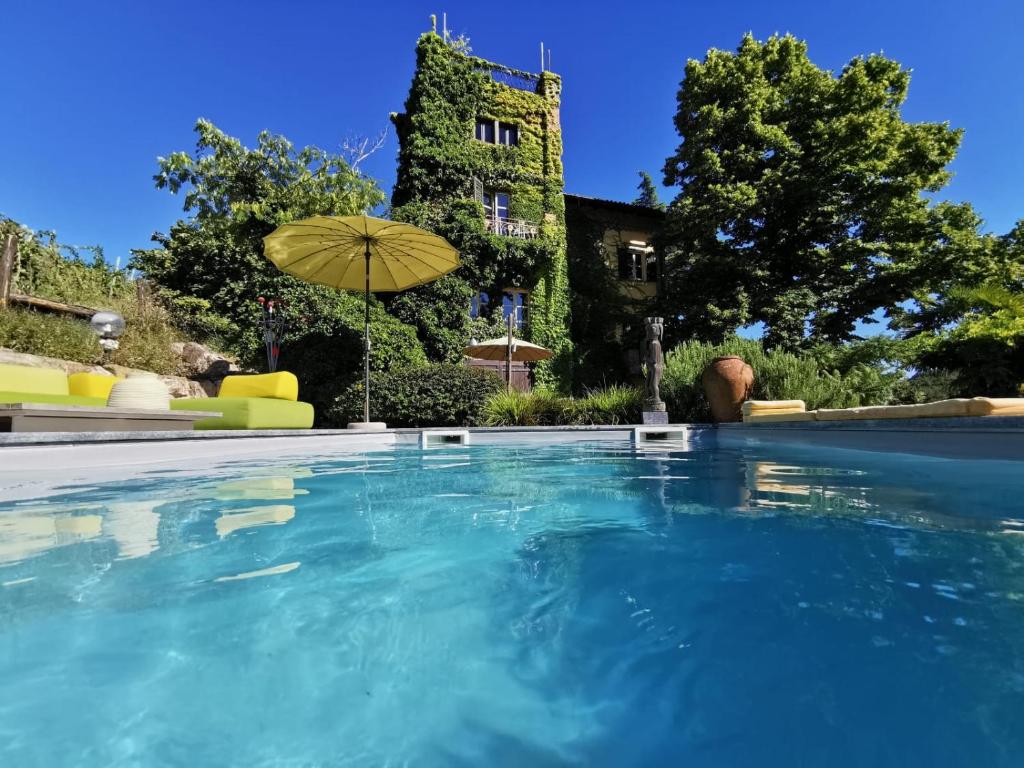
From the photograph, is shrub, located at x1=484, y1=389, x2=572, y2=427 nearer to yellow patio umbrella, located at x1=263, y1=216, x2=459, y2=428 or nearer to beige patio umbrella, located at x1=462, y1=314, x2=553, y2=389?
yellow patio umbrella, located at x1=263, y1=216, x2=459, y2=428

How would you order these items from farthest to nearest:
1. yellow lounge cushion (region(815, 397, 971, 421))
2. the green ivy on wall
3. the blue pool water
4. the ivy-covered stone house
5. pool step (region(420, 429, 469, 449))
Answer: the ivy-covered stone house, the green ivy on wall, pool step (region(420, 429, 469, 449)), yellow lounge cushion (region(815, 397, 971, 421)), the blue pool water

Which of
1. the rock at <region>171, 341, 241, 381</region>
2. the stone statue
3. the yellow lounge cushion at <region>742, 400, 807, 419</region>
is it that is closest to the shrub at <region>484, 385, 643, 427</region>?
the stone statue

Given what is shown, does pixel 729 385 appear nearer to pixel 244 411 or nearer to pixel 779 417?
pixel 779 417

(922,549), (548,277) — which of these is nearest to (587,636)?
(922,549)

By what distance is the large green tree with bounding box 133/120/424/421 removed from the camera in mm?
13740

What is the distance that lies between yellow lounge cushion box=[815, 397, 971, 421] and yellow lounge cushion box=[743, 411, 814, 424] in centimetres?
25

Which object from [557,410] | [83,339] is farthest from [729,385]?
[83,339]

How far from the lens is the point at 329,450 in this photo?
20.1ft

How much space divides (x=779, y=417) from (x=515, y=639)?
263 inches

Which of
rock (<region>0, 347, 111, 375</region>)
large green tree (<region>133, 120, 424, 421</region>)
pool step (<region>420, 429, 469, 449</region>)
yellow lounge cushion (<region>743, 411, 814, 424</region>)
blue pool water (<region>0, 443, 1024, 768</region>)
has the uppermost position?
large green tree (<region>133, 120, 424, 421</region>)

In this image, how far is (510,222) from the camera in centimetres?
1703

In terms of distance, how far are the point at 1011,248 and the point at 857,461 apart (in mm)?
15890

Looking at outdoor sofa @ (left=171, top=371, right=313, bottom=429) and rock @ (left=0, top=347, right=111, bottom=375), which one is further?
rock @ (left=0, top=347, right=111, bottom=375)

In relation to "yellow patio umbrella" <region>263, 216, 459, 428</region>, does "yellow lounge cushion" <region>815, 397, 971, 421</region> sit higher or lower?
lower
